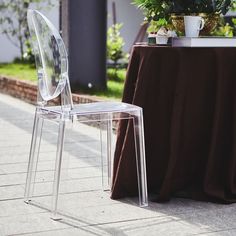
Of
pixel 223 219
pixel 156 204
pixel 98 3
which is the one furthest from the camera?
pixel 98 3

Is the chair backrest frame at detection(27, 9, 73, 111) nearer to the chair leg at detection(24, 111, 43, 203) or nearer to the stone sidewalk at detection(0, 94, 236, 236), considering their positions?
the chair leg at detection(24, 111, 43, 203)

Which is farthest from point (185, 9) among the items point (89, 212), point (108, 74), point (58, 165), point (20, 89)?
point (108, 74)

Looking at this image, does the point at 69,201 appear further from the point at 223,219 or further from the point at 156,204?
the point at 223,219

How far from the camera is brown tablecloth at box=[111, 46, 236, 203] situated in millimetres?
3520

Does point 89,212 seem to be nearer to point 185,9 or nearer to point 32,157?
point 32,157

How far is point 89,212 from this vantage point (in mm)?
3484

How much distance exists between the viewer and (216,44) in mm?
3521

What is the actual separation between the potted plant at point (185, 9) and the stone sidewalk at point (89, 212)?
104cm

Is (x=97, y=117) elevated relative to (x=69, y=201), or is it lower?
elevated

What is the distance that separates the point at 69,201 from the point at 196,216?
0.81 metres

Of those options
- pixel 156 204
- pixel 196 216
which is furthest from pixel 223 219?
pixel 156 204

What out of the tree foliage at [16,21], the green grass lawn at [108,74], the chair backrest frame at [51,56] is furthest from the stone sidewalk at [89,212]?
the tree foliage at [16,21]

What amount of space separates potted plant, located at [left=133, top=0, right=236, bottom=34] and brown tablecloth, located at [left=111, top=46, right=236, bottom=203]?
28 centimetres

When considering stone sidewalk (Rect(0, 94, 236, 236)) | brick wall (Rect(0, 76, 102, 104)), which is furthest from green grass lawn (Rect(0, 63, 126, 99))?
stone sidewalk (Rect(0, 94, 236, 236))
